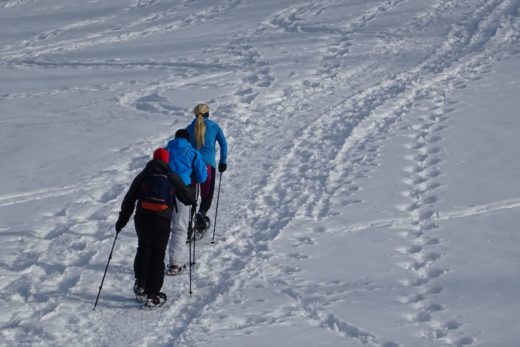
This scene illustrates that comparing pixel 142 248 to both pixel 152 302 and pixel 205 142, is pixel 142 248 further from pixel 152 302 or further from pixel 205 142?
pixel 205 142

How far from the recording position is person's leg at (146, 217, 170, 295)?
786cm

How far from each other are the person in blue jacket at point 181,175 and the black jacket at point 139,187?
15.4 inches

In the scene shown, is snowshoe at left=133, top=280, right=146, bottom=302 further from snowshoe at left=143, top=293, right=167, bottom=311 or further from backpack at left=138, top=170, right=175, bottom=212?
backpack at left=138, top=170, right=175, bottom=212

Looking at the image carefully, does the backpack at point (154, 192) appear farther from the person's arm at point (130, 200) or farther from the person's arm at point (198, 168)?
the person's arm at point (198, 168)

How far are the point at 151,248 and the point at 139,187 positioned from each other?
63 centimetres

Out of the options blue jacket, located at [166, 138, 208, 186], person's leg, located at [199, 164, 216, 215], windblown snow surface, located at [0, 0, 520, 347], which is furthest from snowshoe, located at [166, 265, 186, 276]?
person's leg, located at [199, 164, 216, 215]

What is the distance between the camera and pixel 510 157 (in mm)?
12250

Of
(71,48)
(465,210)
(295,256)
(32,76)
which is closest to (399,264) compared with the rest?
(295,256)

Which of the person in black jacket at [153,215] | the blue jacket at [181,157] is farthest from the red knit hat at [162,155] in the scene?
the blue jacket at [181,157]

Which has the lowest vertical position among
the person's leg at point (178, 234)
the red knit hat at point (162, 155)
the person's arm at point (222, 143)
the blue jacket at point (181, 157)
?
the person's leg at point (178, 234)

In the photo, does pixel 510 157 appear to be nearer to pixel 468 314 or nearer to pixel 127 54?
pixel 468 314

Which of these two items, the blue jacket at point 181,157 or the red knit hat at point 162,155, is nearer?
the red knit hat at point 162,155

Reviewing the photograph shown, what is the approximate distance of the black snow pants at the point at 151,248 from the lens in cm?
784

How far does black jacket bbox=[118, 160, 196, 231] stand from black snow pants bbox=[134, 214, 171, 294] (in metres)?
0.07
